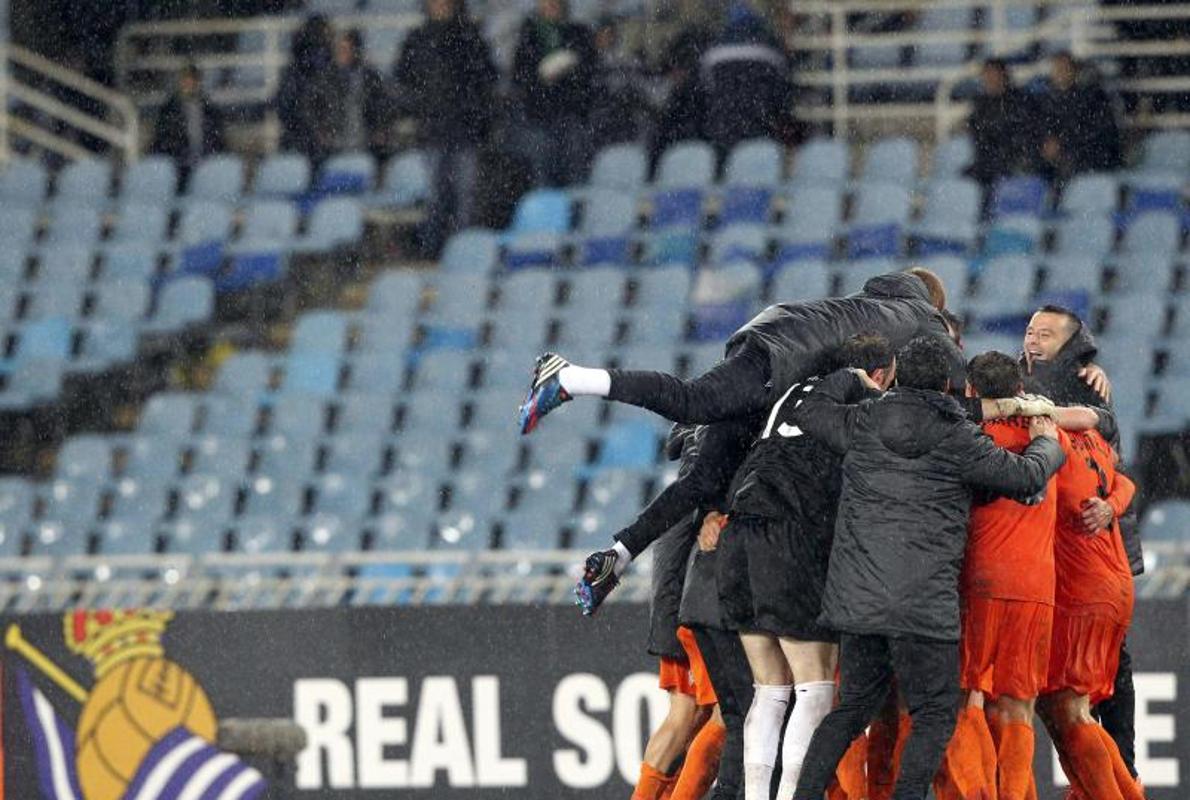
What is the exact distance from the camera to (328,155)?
1608 centimetres

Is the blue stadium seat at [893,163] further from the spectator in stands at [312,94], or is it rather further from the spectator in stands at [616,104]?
the spectator in stands at [312,94]

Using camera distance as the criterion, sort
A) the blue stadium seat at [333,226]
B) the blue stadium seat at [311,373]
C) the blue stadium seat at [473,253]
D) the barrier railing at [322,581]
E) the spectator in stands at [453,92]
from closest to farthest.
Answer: the barrier railing at [322,581]
the blue stadium seat at [311,373]
the blue stadium seat at [473,253]
the spectator in stands at [453,92]
the blue stadium seat at [333,226]

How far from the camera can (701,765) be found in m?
8.68

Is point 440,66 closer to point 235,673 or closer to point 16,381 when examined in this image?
point 16,381

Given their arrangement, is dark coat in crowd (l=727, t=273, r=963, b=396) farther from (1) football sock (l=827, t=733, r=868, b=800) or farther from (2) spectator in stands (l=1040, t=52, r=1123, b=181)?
(2) spectator in stands (l=1040, t=52, r=1123, b=181)

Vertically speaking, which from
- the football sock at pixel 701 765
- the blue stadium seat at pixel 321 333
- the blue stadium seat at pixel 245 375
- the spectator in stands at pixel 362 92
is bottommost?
the football sock at pixel 701 765

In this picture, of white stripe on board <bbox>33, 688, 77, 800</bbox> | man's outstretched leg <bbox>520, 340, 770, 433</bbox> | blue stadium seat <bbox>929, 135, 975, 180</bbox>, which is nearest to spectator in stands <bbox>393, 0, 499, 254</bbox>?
blue stadium seat <bbox>929, 135, 975, 180</bbox>

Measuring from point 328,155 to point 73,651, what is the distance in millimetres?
5933

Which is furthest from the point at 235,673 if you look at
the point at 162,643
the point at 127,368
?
the point at 127,368

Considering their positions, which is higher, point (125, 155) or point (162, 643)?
point (125, 155)

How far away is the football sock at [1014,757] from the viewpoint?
8.18 m

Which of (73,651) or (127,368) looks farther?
(127,368)

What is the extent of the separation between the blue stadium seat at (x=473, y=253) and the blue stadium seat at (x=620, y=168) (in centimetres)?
73

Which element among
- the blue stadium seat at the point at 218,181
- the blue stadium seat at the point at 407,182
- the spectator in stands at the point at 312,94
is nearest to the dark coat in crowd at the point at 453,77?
the blue stadium seat at the point at 407,182
